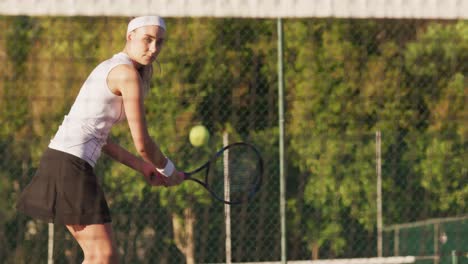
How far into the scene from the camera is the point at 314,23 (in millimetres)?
7672

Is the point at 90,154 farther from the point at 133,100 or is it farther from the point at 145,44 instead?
the point at 145,44

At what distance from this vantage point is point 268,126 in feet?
23.5

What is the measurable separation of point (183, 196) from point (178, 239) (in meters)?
0.35

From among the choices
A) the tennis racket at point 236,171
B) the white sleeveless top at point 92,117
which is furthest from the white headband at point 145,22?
the tennis racket at point 236,171

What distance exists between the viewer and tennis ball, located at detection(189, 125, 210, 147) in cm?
677

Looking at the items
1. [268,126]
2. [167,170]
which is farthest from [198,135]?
[167,170]

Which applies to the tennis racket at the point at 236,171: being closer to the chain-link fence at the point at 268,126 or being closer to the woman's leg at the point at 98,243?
the chain-link fence at the point at 268,126

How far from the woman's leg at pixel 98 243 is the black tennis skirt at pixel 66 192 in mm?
24

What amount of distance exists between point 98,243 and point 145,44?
2.20ft

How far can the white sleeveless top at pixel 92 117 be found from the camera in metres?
3.27

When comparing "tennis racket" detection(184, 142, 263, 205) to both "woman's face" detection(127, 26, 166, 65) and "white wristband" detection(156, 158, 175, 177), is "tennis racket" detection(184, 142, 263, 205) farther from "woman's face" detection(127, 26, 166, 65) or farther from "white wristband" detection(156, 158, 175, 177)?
"woman's face" detection(127, 26, 166, 65)

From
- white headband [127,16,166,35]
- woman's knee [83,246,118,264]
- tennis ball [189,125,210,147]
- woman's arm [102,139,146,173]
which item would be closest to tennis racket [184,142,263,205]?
tennis ball [189,125,210,147]

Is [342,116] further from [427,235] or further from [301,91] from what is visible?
[427,235]

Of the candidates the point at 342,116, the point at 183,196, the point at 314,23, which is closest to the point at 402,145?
the point at 342,116
